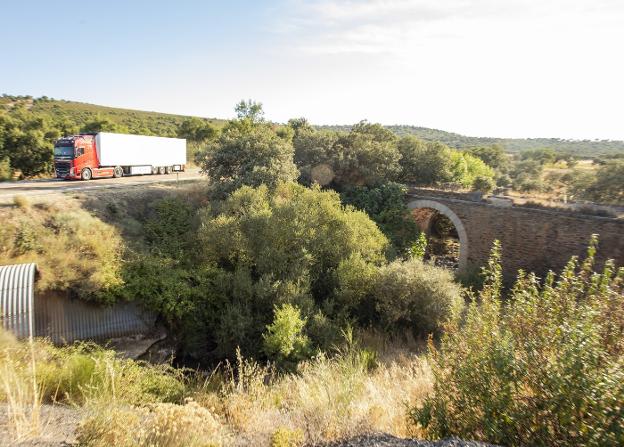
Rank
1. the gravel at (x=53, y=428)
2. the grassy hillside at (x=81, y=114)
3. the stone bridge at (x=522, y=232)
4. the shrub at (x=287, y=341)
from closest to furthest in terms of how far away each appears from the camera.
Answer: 1. the gravel at (x=53, y=428)
2. the shrub at (x=287, y=341)
3. the stone bridge at (x=522, y=232)
4. the grassy hillside at (x=81, y=114)

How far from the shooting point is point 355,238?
12.1 metres

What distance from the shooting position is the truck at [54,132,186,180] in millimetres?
18016

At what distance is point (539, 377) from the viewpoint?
12.0 ft

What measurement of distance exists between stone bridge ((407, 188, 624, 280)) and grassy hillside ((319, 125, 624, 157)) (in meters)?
45.0

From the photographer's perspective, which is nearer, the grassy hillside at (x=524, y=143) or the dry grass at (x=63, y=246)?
the dry grass at (x=63, y=246)

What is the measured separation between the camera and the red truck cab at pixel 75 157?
17.9 meters

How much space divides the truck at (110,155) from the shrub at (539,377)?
19.4 m

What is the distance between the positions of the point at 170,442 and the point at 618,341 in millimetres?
4768

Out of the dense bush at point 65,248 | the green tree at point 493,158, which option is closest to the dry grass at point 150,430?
the dense bush at point 65,248

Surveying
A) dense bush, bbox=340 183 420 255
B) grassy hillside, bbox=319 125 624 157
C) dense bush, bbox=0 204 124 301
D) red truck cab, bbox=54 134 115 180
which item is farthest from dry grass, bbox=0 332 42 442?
grassy hillside, bbox=319 125 624 157

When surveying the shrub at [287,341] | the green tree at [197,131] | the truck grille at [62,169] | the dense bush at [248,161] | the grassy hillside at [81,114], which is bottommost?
the shrub at [287,341]

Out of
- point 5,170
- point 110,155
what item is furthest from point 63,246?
point 5,170

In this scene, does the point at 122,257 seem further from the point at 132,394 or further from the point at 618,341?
the point at 618,341

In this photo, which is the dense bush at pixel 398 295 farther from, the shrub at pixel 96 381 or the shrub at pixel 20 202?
the shrub at pixel 20 202
